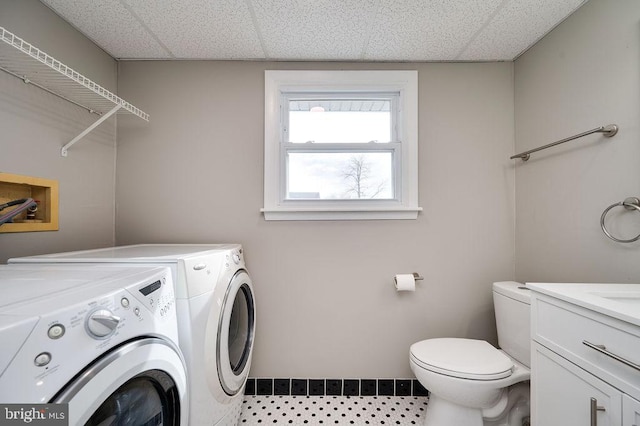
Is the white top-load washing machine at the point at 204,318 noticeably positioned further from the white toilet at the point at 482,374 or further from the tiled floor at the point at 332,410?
the white toilet at the point at 482,374

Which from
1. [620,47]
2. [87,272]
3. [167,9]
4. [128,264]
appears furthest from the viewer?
[167,9]

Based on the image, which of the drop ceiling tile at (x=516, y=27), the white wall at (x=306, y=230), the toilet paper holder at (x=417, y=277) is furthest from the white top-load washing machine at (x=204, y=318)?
the drop ceiling tile at (x=516, y=27)

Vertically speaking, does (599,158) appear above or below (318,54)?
below

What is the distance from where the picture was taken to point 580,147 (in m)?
1.23

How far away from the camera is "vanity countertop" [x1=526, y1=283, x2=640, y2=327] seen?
0.69 metres

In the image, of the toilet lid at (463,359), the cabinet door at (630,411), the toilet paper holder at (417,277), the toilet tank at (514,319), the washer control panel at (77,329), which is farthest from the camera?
the toilet paper holder at (417,277)

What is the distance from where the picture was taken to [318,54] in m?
1.57

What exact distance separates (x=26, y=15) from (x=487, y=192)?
2.63m

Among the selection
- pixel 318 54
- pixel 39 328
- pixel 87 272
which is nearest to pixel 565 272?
pixel 318 54

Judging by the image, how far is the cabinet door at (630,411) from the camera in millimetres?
652

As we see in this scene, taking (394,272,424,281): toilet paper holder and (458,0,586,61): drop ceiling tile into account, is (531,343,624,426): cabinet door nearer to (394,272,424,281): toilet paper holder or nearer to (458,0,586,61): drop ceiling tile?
(394,272,424,281): toilet paper holder

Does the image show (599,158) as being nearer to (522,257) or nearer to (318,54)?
(522,257)

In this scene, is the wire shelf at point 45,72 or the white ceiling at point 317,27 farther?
the white ceiling at point 317,27

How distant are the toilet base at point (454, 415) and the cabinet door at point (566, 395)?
0.28 metres
